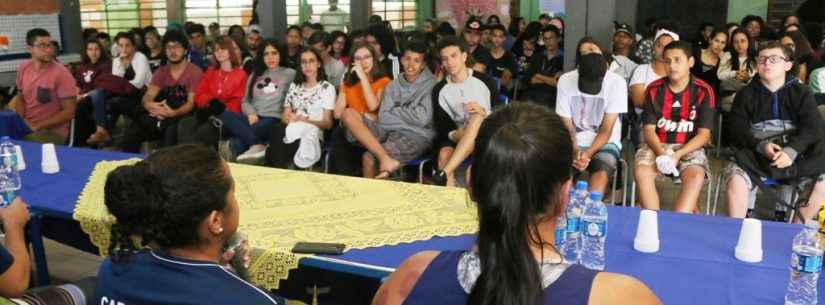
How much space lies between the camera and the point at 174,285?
1650 mm

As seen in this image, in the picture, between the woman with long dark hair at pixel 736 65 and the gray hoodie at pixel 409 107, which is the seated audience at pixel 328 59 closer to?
the gray hoodie at pixel 409 107

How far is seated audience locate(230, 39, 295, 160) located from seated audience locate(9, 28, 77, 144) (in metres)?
1.35

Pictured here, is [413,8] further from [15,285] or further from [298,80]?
[15,285]

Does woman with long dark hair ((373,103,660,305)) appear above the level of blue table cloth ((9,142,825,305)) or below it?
above

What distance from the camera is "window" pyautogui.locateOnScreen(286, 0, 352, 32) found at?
1414cm

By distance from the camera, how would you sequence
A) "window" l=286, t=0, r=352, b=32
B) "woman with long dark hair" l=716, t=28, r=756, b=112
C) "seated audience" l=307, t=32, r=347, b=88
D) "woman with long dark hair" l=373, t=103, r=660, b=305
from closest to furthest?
1. "woman with long dark hair" l=373, t=103, r=660, b=305
2. "woman with long dark hair" l=716, t=28, r=756, b=112
3. "seated audience" l=307, t=32, r=347, b=88
4. "window" l=286, t=0, r=352, b=32

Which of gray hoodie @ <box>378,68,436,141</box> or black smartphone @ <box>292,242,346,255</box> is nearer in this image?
black smartphone @ <box>292,242,346,255</box>

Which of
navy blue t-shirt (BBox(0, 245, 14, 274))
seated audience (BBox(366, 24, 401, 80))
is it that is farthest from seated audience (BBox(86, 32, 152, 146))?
navy blue t-shirt (BBox(0, 245, 14, 274))

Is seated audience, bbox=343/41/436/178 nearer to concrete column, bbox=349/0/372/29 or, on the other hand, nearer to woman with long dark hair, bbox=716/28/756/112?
woman with long dark hair, bbox=716/28/756/112

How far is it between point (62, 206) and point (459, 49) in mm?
2655

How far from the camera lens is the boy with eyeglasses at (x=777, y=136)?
405 centimetres

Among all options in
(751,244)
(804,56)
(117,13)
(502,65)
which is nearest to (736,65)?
(804,56)

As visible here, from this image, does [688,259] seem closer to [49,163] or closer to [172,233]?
[172,233]

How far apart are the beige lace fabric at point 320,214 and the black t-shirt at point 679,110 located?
187 cm
